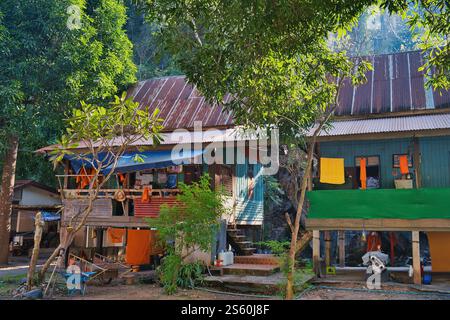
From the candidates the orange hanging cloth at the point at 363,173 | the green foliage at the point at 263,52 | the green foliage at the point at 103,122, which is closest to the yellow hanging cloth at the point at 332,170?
the orange hanging cloth at the point at 363,173

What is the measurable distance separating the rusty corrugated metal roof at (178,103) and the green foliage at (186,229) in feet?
15.5

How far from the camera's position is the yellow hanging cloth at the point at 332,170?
43.7 ft

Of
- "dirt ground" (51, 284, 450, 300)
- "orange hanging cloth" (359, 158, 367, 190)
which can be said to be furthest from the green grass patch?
"orange hanging cloth" (359, 158, 367, 190)

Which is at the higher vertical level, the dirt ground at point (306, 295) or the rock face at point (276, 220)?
the rock face at point (276, 220)

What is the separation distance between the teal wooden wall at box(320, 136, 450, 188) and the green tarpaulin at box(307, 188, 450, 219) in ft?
5.30

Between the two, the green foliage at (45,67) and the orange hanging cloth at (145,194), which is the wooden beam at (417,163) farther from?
the green foliage at (45,67)

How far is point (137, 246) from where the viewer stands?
49.2ft

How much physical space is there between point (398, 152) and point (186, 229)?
274 inches

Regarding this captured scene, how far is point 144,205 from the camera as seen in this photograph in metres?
14.8

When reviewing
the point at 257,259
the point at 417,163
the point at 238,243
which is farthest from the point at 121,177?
the point at 417,163

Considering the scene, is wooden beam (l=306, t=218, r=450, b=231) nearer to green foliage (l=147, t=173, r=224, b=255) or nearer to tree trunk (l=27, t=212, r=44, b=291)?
green foliage (l=147, t=173, r=224, b=255)
